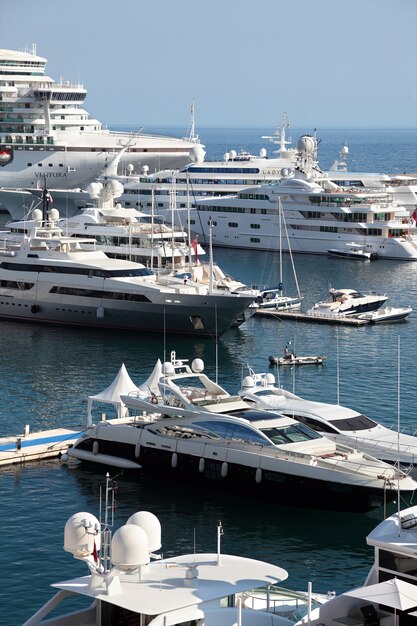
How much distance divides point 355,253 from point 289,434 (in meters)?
48.5

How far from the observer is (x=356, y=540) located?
27.9 m

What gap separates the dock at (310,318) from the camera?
5588cm

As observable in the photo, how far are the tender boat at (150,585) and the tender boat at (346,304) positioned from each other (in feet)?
123

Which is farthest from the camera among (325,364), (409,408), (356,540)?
(325,364)

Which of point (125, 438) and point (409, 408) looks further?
point (409, 408)

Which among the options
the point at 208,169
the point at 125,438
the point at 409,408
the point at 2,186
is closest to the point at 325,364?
the point at 409,408

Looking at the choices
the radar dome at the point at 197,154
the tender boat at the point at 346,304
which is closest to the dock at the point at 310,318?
the tender boat at the point at 346,304

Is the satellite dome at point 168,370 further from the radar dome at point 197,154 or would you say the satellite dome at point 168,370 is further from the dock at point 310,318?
the radar dome at point 197,154

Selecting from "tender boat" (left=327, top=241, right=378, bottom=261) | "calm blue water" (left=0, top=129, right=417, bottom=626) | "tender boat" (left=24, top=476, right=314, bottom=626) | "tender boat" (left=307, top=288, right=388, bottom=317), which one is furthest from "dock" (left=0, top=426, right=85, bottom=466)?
"tender boat" (left=327, top=241, right=378, bottom=261)

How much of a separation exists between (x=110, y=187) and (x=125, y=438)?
37531 millimetres

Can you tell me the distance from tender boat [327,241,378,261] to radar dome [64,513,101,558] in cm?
6043

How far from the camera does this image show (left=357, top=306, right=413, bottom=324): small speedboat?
56.4 metres

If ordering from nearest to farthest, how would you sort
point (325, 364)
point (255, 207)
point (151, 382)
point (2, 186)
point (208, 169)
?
point (151, 382), point (325, 364), point (255, 207), point (208, 169), point (2, 186)

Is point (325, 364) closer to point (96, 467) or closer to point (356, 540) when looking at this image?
point (96, 467)
